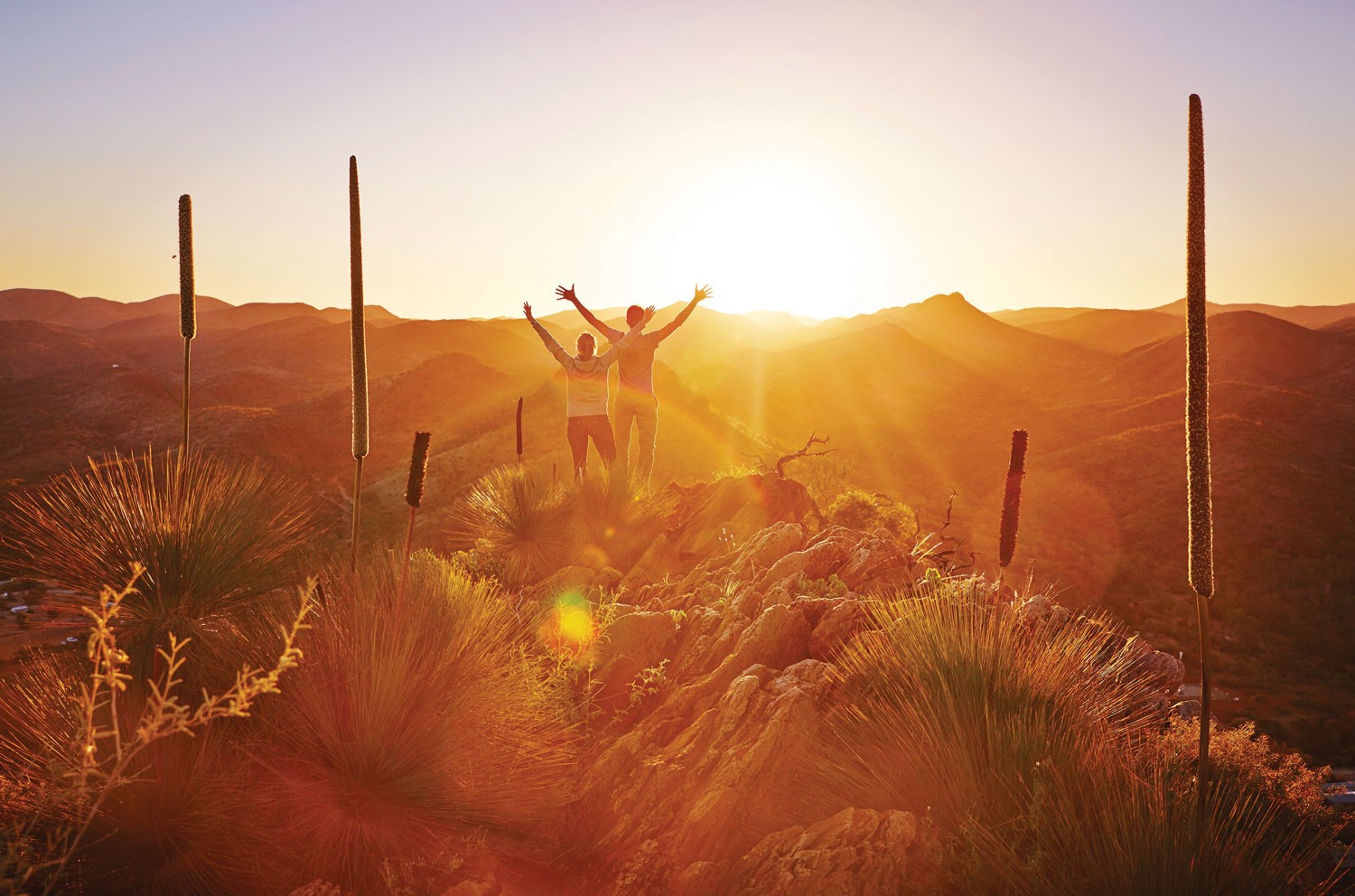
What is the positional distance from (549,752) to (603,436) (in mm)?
6316

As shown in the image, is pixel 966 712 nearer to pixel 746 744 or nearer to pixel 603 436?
pixel 746 744

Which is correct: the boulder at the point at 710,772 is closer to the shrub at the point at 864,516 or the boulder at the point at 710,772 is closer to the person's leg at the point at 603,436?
the shrub at the point at 864,516

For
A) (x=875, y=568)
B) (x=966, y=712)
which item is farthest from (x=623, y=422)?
(x=966, y=712)

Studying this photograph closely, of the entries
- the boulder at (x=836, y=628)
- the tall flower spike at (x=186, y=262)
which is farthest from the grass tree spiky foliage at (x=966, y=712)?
the tall flower spike at (x=186, y=262)

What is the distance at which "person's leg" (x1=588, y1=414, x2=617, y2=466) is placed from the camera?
1077 cm

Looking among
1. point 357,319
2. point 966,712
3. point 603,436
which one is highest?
point 357,319

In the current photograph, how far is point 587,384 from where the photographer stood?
10367 mm

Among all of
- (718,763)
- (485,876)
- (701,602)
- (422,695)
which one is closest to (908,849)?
(718,763)

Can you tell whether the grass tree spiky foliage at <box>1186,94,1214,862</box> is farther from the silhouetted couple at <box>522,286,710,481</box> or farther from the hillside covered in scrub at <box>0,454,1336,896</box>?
the silhouetted couple at <box>522,286,710,481</box>

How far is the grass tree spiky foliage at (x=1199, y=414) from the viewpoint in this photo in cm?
308

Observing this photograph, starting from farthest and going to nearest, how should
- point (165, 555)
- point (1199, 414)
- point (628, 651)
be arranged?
point (628, 651) → point (165, 555) → point (1199, 414)

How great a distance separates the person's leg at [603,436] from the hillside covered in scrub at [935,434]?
2.89 ft

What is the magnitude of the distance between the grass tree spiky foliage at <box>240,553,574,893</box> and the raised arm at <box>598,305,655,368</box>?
18.7ft

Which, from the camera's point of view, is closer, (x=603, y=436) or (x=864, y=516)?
(x=864, y=516)
